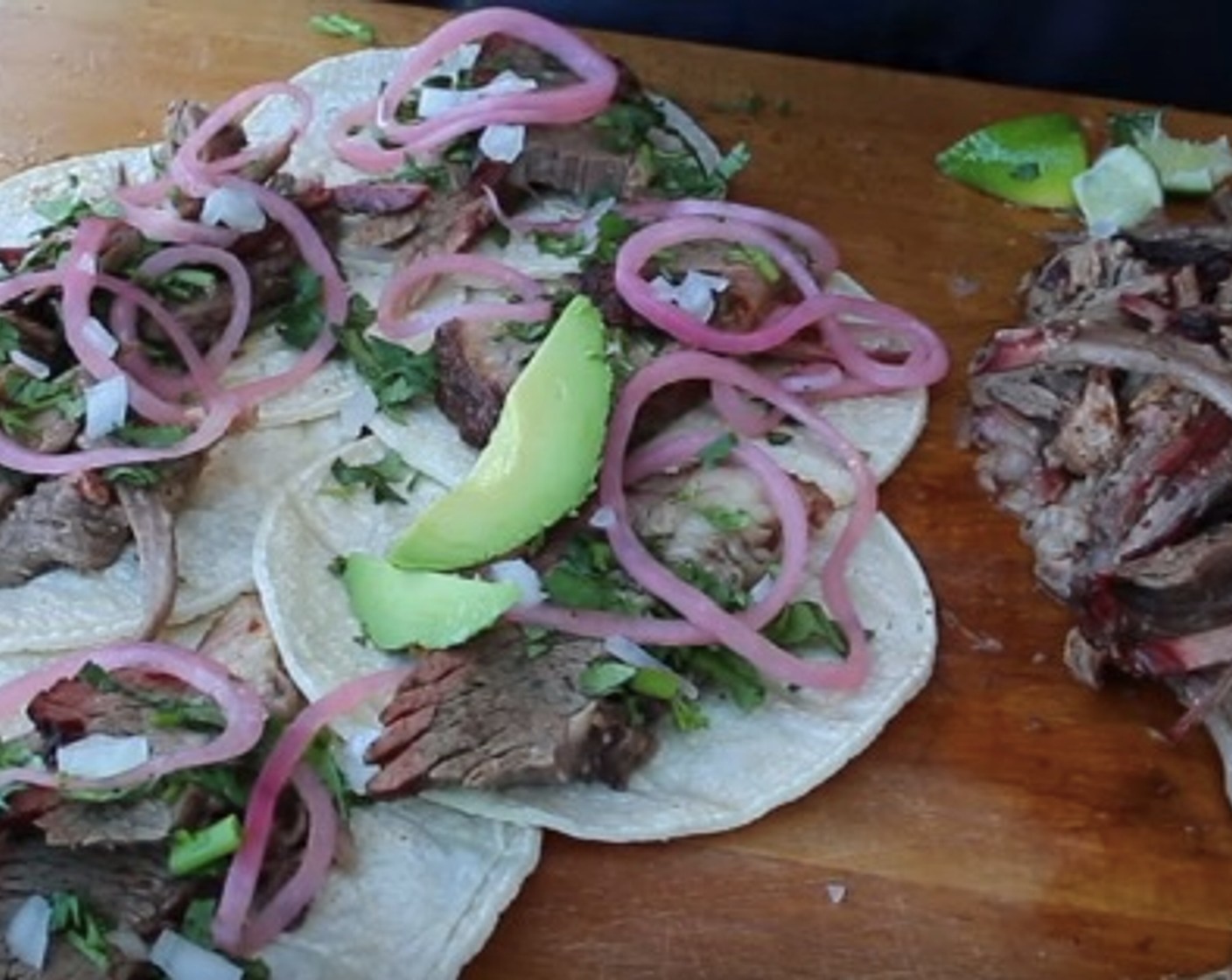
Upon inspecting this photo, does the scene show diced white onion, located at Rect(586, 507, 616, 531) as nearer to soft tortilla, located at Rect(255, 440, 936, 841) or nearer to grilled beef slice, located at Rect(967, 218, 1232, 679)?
soft tortilla, located at Rect(255, 440, 936, 841)

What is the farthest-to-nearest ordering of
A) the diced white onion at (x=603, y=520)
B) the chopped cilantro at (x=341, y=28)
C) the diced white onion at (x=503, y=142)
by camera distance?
the chopped cilantro at (x=341, y=28)
the diced white onion at (x=503, y=142)
the diced white onion at (x=603, y=520)

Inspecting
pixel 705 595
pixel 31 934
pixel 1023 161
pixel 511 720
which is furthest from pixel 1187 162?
pixel 31 934

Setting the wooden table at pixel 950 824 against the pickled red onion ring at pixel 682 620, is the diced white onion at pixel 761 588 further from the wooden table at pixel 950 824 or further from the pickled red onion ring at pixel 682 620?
the wooden table at pixel 950 824

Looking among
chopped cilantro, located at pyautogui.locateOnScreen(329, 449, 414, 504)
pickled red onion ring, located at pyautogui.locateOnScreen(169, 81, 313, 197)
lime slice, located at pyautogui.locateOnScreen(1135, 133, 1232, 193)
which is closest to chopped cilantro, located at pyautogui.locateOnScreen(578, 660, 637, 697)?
chopped cilantro, located at pyautogui.locateOnScreen(329, 449, 414, 504)

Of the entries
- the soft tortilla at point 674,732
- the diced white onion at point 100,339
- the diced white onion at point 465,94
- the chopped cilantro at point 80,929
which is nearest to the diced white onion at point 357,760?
the soft tortilla at point 674,732

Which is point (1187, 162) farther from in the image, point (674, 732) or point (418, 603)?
point (418, 603)
